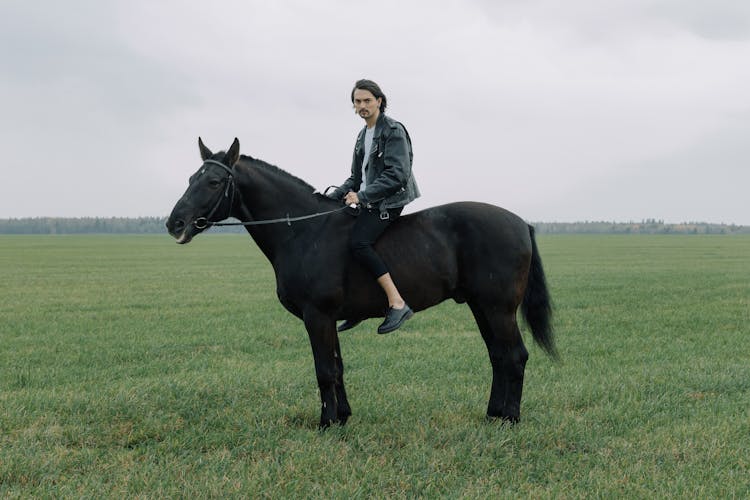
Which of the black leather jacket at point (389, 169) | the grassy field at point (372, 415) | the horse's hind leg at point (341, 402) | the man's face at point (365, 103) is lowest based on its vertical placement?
the grassy field at point (372, 415)

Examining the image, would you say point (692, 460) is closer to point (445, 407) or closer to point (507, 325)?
point (507, 325)

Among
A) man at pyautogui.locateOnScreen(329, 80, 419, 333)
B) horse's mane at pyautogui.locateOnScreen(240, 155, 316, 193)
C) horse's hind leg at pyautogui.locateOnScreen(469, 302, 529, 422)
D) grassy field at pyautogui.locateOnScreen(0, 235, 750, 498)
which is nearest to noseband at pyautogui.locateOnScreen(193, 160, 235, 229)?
horse's mane at pyautogui.locateOnScreen(240, 155, 316, 193)

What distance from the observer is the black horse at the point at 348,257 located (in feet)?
20.1

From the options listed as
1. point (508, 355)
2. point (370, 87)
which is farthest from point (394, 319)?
point (370, 87)

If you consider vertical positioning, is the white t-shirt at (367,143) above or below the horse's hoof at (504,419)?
above

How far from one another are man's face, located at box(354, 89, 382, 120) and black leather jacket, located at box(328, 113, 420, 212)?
0.14m

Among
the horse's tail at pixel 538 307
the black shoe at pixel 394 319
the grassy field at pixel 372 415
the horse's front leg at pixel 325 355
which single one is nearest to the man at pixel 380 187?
the black shoe at pixel 394 319

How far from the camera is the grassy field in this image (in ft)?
16.4

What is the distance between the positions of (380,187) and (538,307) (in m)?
2.51

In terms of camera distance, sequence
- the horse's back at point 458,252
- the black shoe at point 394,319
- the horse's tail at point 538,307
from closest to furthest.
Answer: the black shoe at point 394,319 → the horse's back at point 458,252 → the horse's tail at point 538,307

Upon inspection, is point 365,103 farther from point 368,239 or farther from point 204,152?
point 204,152

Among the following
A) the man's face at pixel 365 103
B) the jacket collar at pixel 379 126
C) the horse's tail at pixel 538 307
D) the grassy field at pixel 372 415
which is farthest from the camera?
the horse's tail at pixel 538 307

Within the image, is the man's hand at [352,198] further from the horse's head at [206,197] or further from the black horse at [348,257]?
the horse's head at [206,197]

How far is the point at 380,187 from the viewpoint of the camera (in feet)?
19.9
